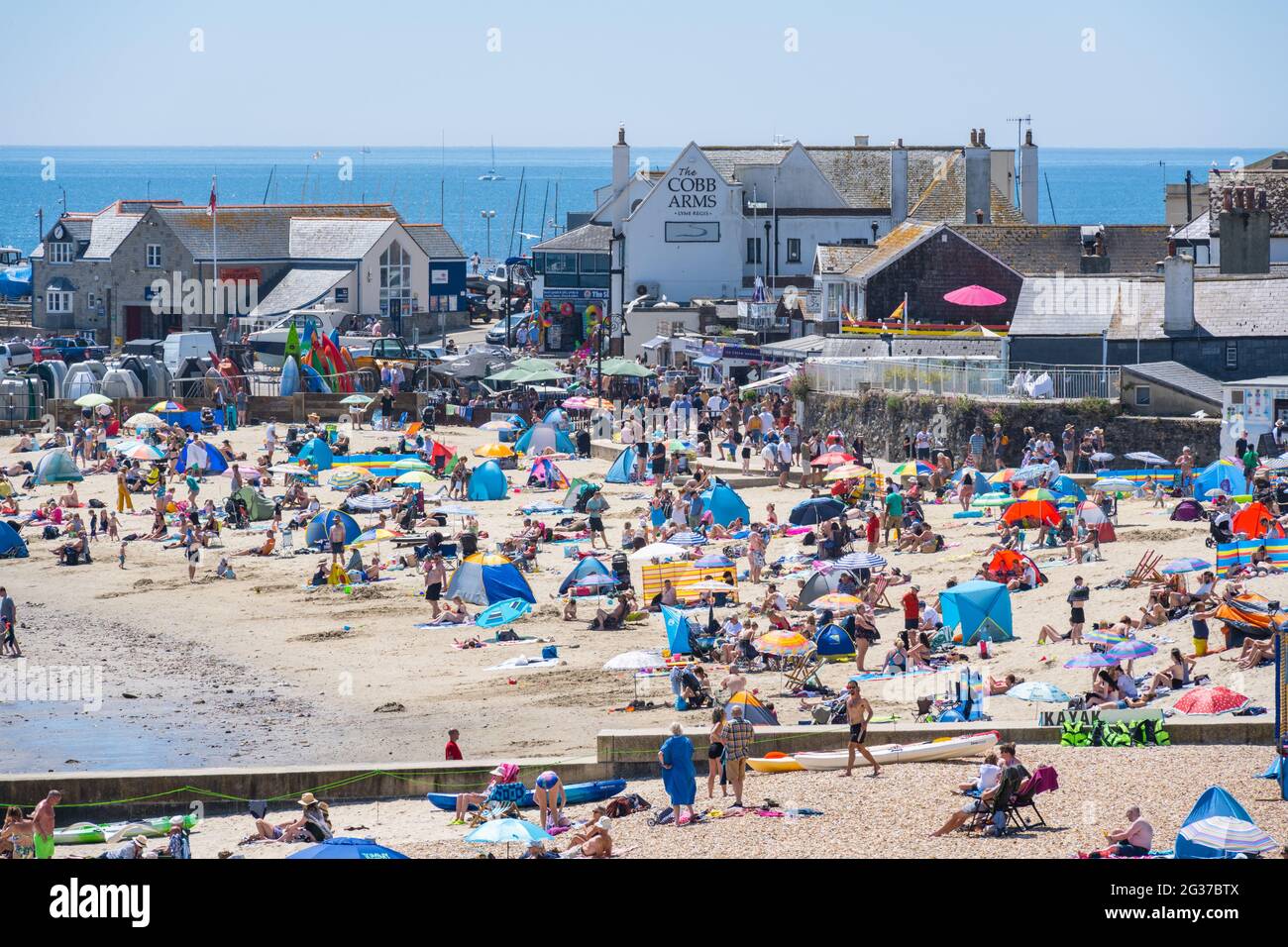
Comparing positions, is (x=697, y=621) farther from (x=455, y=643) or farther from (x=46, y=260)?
(x=46, y=260)

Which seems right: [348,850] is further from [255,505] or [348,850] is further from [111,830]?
[255,505]

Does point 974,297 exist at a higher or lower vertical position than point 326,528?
higher

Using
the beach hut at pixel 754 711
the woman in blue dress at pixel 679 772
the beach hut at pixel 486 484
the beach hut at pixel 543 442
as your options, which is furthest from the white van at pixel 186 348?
the woman in blue dress at pixel 679 772

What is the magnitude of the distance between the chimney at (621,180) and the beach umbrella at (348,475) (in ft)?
96.2

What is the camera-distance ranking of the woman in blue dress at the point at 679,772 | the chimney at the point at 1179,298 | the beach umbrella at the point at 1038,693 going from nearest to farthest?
1. the woman in blue dress at the point at 679,772
2. the beach umbrella at the point at 1038,693
3. the chimney at the point at 1179,298

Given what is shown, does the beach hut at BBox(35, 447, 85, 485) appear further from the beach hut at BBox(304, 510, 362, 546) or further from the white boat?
the white boat

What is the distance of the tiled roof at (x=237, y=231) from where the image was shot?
6775cm

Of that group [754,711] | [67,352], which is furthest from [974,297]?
[67,352]

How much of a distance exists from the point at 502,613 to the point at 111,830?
8.72 m

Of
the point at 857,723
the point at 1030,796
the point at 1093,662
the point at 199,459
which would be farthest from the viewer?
the point at 199,459

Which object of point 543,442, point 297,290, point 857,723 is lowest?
point 857,723

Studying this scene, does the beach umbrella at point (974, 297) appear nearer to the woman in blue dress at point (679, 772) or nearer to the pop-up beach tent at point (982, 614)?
the pop-up beach tent at point (982, 614)

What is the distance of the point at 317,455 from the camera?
3991cm
